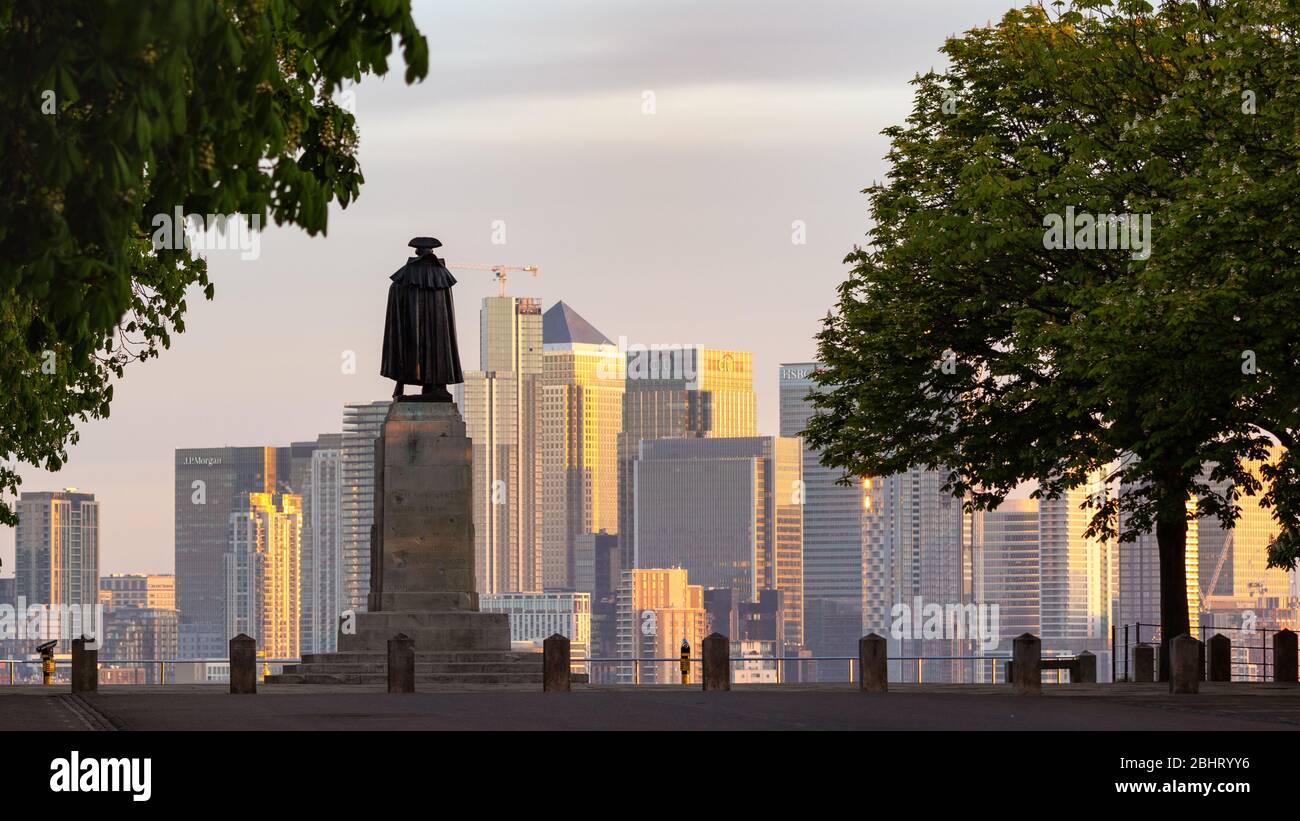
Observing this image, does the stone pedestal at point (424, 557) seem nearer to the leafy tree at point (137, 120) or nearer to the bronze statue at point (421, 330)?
the bronze statue at point (421, 330)

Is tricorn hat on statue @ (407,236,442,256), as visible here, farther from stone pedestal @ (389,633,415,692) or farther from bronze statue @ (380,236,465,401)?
stone pedestal @ (389,633,415,692)

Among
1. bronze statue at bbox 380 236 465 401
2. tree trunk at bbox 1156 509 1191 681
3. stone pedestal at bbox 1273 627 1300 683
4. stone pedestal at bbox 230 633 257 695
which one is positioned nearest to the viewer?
stone pedestal at bbox 230 633 257 695

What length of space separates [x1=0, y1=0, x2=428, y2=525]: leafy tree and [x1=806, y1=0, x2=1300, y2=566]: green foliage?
2278cm

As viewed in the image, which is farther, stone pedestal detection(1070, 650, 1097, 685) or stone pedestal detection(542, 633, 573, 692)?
stone pedestal detection(1070, 650, 1097, 685)

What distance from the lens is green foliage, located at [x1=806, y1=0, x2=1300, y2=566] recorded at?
37.7 meters

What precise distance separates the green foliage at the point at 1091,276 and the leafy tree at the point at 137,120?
22783 millimetres

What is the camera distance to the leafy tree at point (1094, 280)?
3772 cm

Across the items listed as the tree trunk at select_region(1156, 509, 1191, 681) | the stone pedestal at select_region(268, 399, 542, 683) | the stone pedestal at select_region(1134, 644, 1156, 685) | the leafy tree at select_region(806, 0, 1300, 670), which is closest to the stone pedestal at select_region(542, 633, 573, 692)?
the stone pedestal at select_region(268, 399, 542, 683)

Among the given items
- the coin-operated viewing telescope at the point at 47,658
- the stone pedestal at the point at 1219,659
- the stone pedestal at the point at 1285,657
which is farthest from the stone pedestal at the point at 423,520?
the stone pedestal at the point at 1285,657

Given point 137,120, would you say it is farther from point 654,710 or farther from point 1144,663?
point 1144,663

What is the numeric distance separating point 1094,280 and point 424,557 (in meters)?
15.0

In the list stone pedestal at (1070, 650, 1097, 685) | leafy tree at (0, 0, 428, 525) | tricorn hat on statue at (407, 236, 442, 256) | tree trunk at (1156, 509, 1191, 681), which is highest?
tricorn hat on statue at (407, 236, 442, 256)

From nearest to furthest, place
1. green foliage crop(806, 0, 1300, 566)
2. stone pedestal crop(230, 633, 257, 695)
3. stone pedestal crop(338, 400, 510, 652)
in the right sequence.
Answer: green foliage crop(806, 0, 1300, 566) → stone pedestal crop(230, 633, 257, 695) → stone pedestal crop(338, 400, 510, 652)
